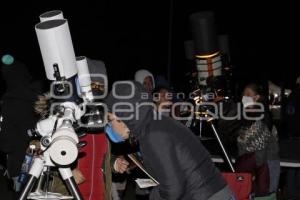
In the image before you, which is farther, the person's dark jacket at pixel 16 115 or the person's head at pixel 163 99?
the person's head at pixel 163 99

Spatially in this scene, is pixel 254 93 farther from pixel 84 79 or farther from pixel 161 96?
pixel 84 79

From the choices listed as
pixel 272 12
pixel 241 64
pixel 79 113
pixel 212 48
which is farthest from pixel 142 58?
pixel 79 113

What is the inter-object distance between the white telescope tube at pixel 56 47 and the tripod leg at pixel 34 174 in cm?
57

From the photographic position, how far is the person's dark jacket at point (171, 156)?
2.91m

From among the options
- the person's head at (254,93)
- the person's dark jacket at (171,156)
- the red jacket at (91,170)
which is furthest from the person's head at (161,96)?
the person's dark jacket at (171,156)

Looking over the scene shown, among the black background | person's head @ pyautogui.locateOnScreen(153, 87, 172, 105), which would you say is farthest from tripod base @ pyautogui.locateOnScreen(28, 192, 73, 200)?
the black background

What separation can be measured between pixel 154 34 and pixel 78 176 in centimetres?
2040

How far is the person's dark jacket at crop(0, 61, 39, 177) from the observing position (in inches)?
163

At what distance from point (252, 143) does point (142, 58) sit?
17.7 metres

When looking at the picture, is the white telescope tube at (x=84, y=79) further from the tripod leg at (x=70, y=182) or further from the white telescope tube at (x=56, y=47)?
the tripod leg at (x=70, y=182)

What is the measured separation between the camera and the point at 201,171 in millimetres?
3064

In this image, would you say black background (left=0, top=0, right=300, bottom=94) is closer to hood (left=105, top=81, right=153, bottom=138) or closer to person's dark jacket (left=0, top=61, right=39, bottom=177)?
person's dark jacket (left=0, top=61, right=39, bottom=177)

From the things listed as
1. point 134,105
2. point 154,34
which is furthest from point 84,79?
point 154,34

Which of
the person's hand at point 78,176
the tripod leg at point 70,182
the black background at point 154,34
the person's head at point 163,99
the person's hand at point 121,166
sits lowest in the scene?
the black background at point 154,34
